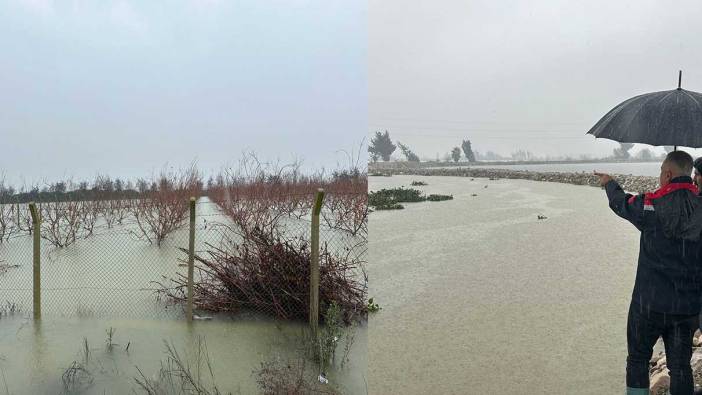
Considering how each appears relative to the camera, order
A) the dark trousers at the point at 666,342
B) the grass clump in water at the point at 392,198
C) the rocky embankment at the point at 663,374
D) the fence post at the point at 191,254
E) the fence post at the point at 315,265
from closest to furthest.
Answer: the dark trousers at the point at 666,342
the rocky embankment at the point at 663,374
the fence post at the point at 315,265
the fence post at the point at 191,254
the grass clump in water at the point at 392,198

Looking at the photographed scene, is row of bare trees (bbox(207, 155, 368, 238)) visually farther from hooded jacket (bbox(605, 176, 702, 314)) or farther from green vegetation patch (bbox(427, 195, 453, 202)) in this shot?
green vegetation patch (bbox(427, 195, 453, 202))

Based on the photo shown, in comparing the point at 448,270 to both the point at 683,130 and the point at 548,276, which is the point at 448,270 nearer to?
the point at 548,276

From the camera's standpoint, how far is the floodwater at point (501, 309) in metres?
3.41

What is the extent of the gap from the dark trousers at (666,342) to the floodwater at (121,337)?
1790mm

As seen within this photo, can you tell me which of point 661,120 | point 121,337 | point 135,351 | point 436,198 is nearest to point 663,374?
point 661,120

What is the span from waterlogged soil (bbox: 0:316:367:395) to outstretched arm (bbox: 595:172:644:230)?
2083 mm

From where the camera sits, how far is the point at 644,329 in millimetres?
2023

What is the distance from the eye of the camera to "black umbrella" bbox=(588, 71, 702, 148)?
201cm

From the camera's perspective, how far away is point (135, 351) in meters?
3.87

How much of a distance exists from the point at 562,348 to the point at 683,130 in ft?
8.02

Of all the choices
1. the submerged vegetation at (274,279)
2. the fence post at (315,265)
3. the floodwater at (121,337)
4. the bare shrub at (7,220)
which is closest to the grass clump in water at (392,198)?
the bare shrub at (7,220)

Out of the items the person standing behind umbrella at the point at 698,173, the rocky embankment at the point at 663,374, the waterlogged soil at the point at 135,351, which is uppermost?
the person standing behind umbrella at the point at 698,173

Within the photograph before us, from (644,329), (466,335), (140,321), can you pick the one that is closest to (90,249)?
(140,321)

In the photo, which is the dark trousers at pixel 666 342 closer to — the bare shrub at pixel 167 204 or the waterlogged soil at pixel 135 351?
the waterlogged soil at pixel 135 351
